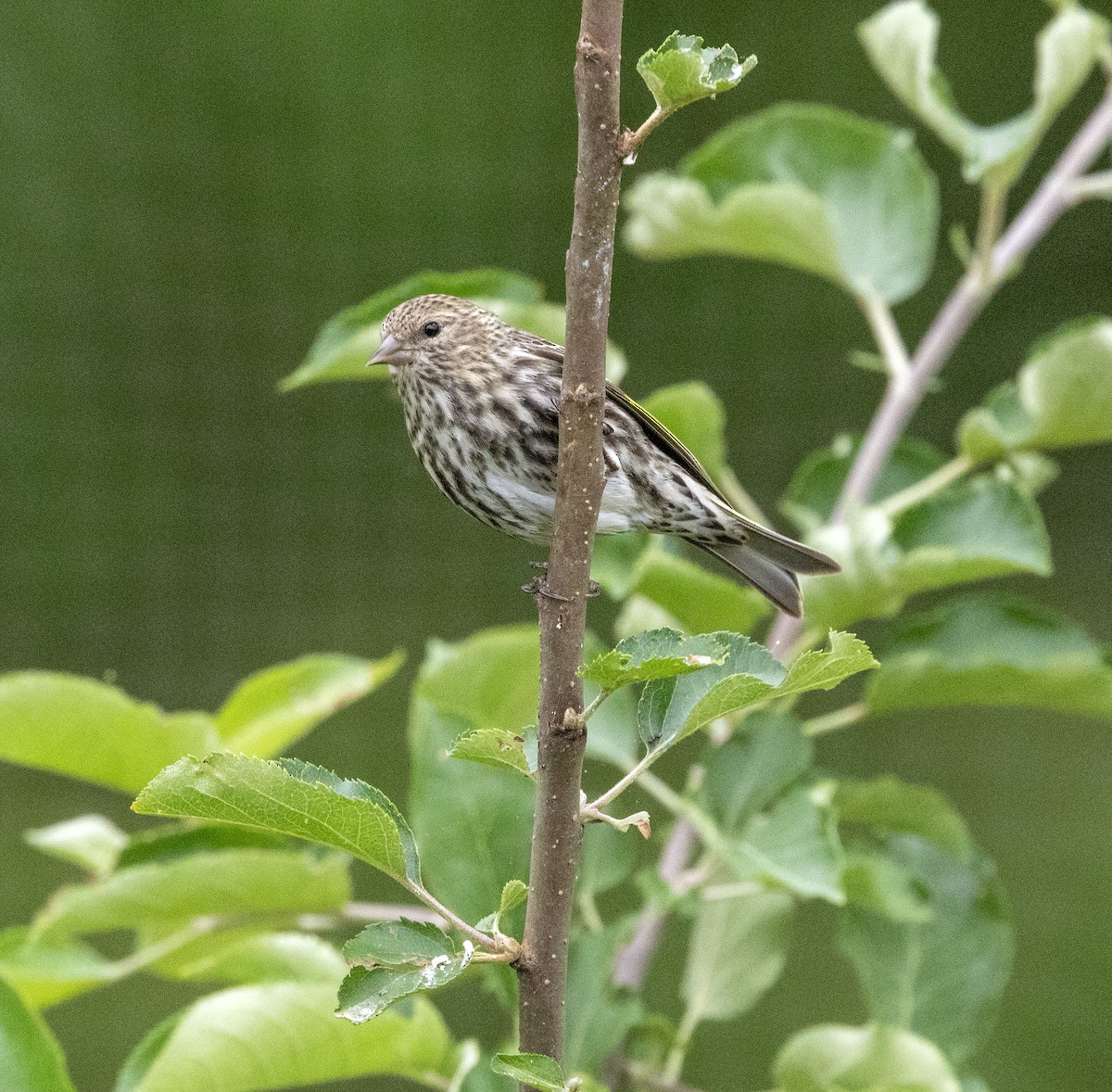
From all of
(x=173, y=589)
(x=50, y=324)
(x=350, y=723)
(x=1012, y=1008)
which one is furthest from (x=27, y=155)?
(x=1012, y=1008)

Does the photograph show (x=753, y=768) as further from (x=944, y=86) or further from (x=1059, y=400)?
(x=944, y=86)

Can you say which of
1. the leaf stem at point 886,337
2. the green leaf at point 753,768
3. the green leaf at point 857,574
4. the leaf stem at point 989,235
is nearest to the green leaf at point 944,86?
the leaf stem at point 989,235

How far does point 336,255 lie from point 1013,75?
79 cm

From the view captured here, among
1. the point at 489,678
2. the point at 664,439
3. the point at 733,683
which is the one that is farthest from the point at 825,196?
the point at 733,683

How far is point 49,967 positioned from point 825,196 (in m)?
0.70

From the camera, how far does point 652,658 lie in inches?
19.3

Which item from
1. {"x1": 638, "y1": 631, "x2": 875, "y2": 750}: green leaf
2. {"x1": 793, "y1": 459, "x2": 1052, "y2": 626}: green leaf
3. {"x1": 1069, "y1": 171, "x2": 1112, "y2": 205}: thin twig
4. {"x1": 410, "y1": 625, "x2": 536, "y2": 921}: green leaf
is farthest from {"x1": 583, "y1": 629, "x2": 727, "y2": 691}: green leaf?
{"x1": 1069, "y1": 171, "x2": 1112, "y2": 205}: thin twig

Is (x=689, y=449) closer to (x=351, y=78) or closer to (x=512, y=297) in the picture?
(x=512, y=297)

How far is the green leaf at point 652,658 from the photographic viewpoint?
486 millimetres

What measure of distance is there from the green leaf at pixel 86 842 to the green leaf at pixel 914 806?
449 mm

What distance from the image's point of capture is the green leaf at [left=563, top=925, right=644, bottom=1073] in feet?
2.48

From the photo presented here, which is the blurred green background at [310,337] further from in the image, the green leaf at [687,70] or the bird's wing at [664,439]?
the green leaf at [687,70]

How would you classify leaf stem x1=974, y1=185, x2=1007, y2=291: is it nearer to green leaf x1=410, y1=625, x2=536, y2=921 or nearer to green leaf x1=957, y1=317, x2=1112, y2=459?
green leaf x1=957, y1=317, x2=1112, y2=459

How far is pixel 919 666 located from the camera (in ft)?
2.88
